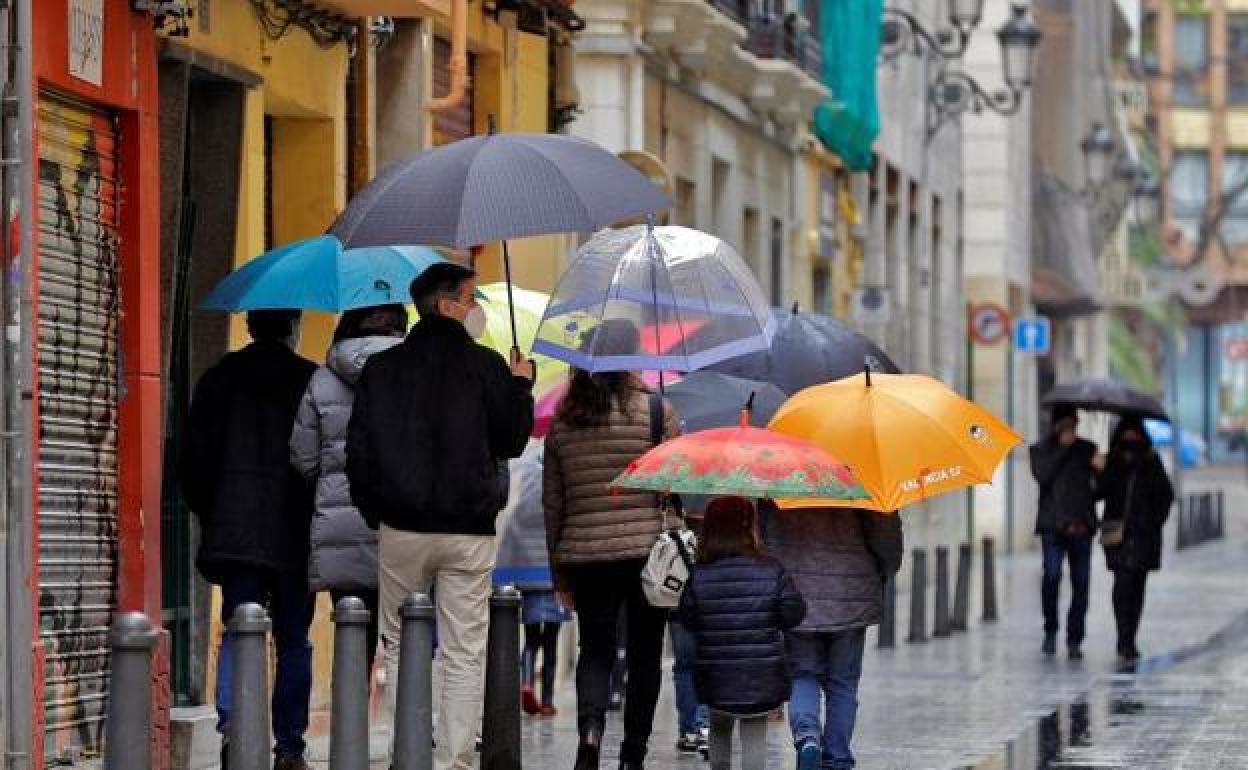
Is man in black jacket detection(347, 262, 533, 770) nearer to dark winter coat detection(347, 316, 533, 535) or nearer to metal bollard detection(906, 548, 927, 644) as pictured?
dark winter coat detection(347, 316, 533, 535)

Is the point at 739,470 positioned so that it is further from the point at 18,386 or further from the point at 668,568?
the point at 18,386

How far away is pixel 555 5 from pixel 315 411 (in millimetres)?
9663

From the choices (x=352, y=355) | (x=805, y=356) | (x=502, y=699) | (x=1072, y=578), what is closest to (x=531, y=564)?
(x=805, y=356)

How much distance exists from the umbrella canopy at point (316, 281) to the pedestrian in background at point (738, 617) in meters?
1.65

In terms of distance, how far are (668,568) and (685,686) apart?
2979 millimetres

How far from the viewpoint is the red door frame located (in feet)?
47.5

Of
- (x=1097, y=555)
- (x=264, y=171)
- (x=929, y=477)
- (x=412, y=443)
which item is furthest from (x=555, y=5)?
(x=1097, y=555)

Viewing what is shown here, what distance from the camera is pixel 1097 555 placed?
169 ft

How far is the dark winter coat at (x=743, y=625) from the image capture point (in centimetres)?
1338

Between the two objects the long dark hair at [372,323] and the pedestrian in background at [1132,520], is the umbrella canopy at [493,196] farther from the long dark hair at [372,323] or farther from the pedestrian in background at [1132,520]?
the pedestrian in background at [1132,520]

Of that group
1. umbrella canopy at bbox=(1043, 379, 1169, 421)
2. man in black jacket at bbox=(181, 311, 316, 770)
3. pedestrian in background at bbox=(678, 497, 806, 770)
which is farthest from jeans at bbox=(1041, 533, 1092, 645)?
man in black jacket at bbox=(181, 311, 316, 770)

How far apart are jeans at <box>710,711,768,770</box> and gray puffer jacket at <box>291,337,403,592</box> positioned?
1.47m

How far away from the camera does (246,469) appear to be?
1352cm

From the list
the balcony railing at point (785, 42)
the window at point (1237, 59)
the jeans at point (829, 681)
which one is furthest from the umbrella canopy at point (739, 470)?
the window at point (1237, 59)
